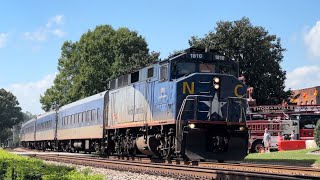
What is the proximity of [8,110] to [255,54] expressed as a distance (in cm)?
9916

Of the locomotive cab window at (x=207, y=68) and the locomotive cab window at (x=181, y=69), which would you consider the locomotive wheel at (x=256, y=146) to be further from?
the locomotive cab window at (x=181, y=69)

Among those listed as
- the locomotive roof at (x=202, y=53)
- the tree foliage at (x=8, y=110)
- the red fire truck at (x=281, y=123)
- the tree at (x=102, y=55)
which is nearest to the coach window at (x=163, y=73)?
the locomotive roof at (x=202, y=53)

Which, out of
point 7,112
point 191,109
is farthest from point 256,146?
point 7,112

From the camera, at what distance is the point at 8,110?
13325 cm

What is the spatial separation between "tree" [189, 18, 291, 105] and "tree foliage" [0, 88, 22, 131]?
285 feet

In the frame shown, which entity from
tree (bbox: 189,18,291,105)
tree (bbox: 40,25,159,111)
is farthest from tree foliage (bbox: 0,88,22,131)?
tree (bbox: 189,18,291,105)

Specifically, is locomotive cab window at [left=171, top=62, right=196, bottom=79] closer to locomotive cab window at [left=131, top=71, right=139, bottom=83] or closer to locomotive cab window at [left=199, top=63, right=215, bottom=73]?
locomotive cab window at [left=199, top=63, right=215, bottom=73]

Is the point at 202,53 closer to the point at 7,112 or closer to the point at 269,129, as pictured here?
the point at 269,129

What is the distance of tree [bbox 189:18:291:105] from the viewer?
5138 cm

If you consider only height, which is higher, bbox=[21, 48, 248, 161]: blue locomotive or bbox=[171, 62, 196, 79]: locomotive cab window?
bbox=[171, 62, 196, 79]: locomotive cab window

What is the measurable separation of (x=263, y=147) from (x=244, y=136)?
1850cm

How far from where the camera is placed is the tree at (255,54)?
5138cm

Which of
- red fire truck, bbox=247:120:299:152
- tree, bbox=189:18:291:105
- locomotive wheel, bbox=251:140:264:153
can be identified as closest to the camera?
red fire truck, bbox=247:120:299:152

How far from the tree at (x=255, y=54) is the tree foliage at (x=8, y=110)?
8679cm
